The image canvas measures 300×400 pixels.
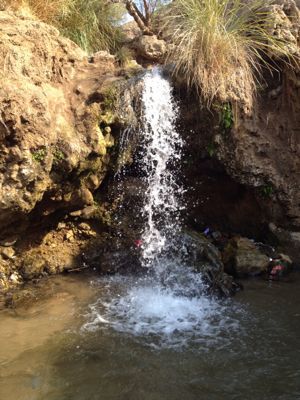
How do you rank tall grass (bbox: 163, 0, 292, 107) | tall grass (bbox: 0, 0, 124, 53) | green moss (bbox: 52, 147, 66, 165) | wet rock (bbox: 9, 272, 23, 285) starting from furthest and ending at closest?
tall grass (bbox: 0, 0, 124, 53) → tall grass (bbox: 163, 0, 292, 107) → wet rock (bbox: 9, 272, 23, 285) → green moss (bbox: 52, 147, 66, 165)

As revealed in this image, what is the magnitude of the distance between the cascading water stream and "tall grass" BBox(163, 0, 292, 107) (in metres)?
0.45

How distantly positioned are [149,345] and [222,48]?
3683mm

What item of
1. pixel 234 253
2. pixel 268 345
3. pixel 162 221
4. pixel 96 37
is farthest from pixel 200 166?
pixel 96 37

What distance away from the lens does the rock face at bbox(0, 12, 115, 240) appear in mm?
4395

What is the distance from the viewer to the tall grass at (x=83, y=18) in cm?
629

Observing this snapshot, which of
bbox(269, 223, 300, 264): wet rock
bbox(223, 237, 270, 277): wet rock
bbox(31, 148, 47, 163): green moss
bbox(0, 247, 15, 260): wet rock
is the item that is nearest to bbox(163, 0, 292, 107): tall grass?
bbox(269, 223, 300, 264): wet rock

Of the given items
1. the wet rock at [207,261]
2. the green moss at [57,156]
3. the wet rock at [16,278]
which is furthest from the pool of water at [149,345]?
the green moss at [57,156]

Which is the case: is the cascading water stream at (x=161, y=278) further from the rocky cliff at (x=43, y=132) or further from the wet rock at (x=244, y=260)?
the rocky cliff at (x=43, y=132)

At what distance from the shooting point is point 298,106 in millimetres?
5473

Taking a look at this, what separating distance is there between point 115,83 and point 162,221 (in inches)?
73.7

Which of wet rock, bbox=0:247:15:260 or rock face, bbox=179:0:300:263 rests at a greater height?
rock face, bbox=179:0:300:263

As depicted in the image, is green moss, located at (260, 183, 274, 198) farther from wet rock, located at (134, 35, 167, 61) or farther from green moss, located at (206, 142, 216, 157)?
wet rock, located at (134, 35, 167, 61)

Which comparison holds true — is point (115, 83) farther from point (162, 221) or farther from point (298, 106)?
point (298, 106)

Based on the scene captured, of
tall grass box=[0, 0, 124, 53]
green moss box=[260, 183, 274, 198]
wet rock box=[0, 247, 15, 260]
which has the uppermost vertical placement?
tall grass box=[0, 0, 124, 53]
